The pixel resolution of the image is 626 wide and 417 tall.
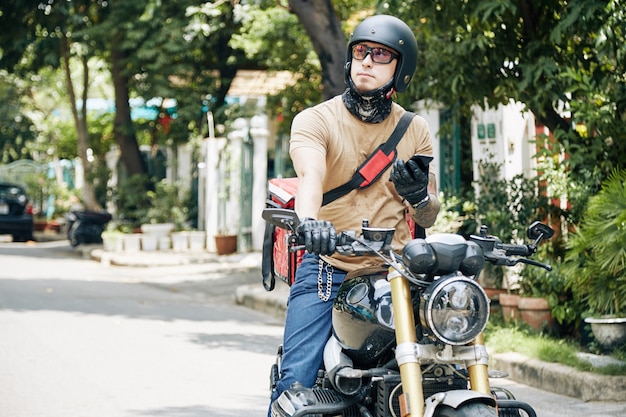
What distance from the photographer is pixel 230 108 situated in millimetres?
20438

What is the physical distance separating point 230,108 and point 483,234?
56.9 ft

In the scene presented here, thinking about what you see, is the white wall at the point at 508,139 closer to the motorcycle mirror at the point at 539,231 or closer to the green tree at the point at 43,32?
the motorcycle mirror at the point at 539,231

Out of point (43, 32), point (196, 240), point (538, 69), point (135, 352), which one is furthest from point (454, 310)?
point (43, 32)

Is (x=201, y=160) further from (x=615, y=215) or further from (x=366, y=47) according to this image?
(x=366, y=47)

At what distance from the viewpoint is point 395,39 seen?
12.6 feet

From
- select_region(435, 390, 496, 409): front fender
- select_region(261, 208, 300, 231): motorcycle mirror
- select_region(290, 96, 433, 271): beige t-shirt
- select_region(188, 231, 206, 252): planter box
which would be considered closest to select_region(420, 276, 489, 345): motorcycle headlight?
select_region(435, 390, 496, 409): front fender

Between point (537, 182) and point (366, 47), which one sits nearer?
point (366, 47)

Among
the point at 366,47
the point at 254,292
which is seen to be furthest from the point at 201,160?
the point at 366,47

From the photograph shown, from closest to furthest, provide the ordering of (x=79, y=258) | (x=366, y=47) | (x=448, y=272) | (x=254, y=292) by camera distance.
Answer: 1. (x=448, y=272)
2. (x=366, y=47)
3. (x=254, y=292)
4. (x=79, y=258)

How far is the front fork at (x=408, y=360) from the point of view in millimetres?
2979

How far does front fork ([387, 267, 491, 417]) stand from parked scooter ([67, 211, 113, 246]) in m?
19.3

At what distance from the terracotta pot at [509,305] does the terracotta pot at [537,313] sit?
0.58 ft

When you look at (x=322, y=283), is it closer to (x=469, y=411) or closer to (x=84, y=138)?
(x=469, y=411)

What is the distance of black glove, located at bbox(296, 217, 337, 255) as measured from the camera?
3029 millimetres
